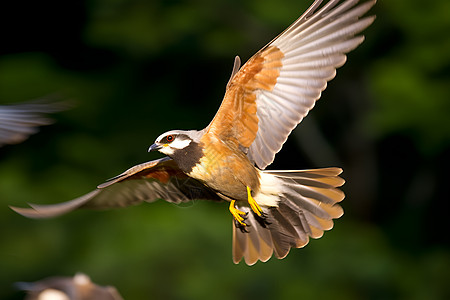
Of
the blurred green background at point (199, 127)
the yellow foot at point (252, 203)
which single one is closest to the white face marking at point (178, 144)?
the yellow foot at point (252, 203)

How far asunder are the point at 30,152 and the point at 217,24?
2.78 meters

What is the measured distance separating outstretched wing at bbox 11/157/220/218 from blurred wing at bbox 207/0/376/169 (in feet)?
1.20

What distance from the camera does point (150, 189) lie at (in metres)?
3.84

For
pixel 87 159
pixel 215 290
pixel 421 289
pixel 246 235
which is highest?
pixel 246 235

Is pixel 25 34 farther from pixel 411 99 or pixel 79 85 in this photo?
pixel 411 99

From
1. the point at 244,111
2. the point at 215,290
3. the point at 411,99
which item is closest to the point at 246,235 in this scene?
the point at 244,111

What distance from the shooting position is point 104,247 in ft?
29.5

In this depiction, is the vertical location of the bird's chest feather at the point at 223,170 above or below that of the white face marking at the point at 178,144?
below

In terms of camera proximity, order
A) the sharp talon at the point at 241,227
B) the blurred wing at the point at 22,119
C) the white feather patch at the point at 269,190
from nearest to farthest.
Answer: the white feather patch at the point at 269,190 < the sharp talon at the point at 241,227 < the blurred wing at the point at 22,119

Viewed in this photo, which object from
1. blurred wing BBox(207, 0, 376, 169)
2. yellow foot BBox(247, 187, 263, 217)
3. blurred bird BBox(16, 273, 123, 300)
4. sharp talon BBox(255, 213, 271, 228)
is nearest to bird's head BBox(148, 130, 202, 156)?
blurred wing BBox(207, 0, 376, 169)

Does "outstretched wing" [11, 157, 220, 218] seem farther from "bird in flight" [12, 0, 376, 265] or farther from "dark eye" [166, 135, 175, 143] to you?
"dark eye" [166, 135, 175, 143]

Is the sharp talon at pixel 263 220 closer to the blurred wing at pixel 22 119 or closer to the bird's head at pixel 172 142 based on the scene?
the bird's head at pixel 172 142

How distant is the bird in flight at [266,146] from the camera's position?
3203 millimetres

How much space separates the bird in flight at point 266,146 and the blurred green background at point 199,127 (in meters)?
4.74
